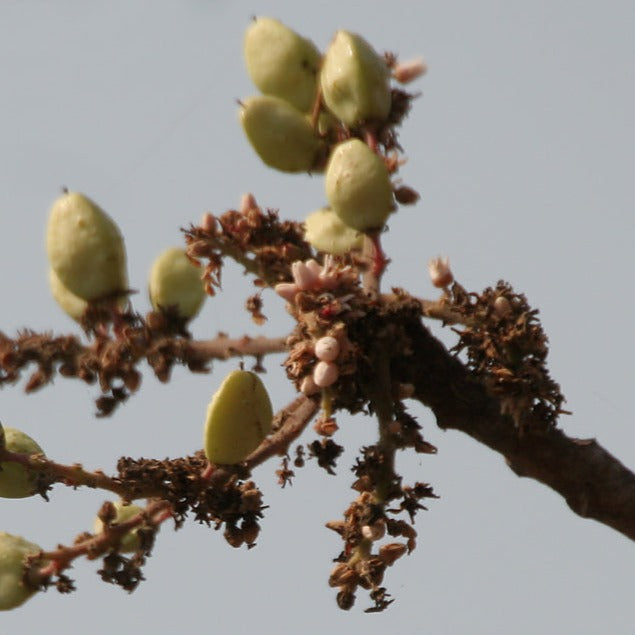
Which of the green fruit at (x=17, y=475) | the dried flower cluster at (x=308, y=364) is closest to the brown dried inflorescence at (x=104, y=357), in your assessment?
the dried flower cluster at (x=308, y=364)

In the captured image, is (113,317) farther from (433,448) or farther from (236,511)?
(433,448)

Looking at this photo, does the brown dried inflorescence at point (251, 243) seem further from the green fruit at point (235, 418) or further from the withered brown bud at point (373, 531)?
the withered brown bud at point (373, 531)

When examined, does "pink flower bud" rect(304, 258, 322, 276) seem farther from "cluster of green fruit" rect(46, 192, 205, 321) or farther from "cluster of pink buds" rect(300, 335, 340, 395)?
"cluster of green fruit" rect(46, 192, 205, 321)

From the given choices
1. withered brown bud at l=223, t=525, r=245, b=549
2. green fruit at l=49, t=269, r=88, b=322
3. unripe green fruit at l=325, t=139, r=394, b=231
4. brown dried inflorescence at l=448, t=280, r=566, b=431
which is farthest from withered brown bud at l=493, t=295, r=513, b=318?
green fruit at l=49, t=269, r=88, b=322

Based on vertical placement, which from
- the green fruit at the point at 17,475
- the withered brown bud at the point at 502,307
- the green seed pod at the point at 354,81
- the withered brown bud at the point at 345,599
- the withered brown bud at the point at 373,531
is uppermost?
the green seed pod at the point at 354,81

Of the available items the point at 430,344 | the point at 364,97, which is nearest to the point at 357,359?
the point at 430,344
